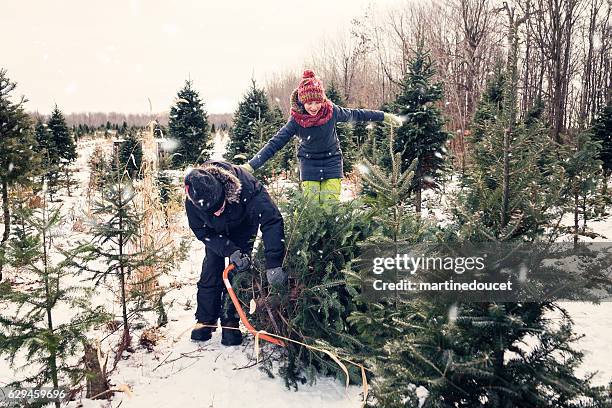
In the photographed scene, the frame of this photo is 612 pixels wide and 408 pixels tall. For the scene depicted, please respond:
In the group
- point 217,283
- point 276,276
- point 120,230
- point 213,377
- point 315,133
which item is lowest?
point 213,377

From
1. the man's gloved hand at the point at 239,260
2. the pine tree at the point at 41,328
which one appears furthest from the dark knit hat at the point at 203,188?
the pine tree at the point at 41,328

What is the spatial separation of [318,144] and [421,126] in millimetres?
4797

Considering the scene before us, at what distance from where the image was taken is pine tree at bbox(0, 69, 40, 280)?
22.5 feet

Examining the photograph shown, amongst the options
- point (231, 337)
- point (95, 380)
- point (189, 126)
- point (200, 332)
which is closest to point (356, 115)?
point (231, 337)

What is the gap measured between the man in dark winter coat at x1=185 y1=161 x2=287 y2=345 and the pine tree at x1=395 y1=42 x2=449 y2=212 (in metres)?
5.73

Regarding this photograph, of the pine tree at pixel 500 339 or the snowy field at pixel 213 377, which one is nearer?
the pine tree at pixel 500 339

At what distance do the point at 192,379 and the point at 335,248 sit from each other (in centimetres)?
153

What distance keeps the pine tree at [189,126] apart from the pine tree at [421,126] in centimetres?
637

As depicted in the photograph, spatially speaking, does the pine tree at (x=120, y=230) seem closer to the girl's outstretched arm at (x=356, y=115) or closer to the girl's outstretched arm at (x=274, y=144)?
the girl's outstretched arm at (x=274, y=144)

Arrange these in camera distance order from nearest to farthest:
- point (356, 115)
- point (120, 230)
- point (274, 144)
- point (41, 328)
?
point (41, 328) < point (120, 230) < point (274, 144) < point (356, 115)

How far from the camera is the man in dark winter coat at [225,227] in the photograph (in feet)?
10.6

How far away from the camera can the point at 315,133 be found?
4.52 metres

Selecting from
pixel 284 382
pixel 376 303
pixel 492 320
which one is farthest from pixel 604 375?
pixel 284 382

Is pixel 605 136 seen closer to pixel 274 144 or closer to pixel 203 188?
pixel 274 144
